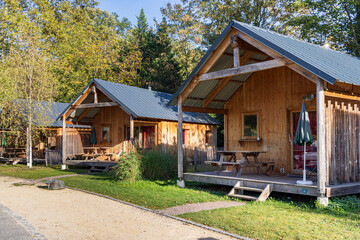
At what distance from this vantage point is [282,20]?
29438 millimetres

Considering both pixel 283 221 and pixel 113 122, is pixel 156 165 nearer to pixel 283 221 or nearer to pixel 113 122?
pixel 283 221

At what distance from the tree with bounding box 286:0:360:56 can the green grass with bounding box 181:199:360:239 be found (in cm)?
1868

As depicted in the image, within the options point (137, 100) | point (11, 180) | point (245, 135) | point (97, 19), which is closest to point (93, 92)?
point (137, 100)

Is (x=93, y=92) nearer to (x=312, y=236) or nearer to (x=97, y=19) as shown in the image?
(x=312, y=236)

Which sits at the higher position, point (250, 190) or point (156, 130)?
point (156, 130)

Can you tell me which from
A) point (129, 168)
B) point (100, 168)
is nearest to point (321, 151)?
point (129, 168)

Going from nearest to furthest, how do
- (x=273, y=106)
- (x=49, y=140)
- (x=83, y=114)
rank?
(x=273, y=106) < (x=83, y=114) < (x=49, y=140)

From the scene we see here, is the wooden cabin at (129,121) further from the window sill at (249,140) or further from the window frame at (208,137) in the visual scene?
the window sill at (249,140)

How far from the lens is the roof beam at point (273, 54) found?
873 cm

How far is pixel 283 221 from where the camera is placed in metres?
7.12

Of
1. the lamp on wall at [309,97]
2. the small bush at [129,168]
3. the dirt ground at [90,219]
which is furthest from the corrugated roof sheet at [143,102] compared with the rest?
the lamp on wall at [309,97]

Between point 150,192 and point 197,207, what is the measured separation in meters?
2.62

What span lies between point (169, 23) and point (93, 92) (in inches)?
813

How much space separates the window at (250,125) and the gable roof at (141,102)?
18.4 ft
